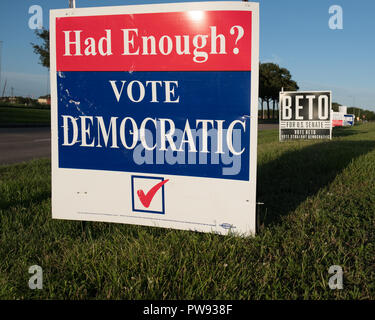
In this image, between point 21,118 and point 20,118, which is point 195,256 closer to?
point 20,118

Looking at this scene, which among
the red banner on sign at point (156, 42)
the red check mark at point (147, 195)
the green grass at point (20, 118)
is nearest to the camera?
the red banner on sign at point (156, 42)

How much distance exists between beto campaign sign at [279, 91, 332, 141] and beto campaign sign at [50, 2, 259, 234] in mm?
8597

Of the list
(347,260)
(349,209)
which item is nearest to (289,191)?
(349,209)

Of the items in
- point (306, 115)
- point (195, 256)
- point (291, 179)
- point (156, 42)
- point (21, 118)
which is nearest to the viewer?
point (195, 256)

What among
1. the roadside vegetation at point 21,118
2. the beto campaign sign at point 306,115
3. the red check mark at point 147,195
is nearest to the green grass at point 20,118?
the roadside vegetation at point 21,118

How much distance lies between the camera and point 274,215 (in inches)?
116

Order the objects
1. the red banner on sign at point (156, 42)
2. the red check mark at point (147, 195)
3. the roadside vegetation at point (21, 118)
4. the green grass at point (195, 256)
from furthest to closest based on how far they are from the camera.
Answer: the roadside vegetation at point (21, 118), the red check mark at point (147, 195), the red banner on sign at point (156, 42), the green grass at point (195, 256)

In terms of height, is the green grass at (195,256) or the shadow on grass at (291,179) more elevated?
the shadow on grass at (291,179)

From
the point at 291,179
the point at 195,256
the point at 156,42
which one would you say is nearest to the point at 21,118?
the point at 291,179

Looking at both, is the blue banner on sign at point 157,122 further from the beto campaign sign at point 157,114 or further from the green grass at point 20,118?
the green grass at point 20,118

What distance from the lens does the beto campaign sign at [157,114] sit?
2217 mm

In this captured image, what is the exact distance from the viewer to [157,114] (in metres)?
2.36

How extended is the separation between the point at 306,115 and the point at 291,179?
664 cm

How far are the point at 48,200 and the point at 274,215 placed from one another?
7.55 ft
